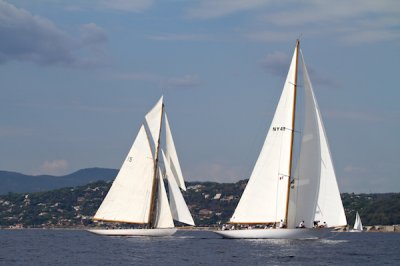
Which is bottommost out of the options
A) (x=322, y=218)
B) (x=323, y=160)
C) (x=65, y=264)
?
(x=65, y=264)

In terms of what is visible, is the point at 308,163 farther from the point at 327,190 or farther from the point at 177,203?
the point at 177,203

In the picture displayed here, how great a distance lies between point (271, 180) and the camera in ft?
300

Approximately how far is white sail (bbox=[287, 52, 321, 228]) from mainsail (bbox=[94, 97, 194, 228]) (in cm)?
1850

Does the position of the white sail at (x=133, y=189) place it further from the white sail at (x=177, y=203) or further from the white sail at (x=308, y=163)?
the white sail at (x=308, y=163)

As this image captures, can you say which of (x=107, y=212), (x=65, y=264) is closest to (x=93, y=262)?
(x=65, y=264)

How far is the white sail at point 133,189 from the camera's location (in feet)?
343

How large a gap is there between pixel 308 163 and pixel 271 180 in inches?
180

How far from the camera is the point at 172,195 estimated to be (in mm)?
101375

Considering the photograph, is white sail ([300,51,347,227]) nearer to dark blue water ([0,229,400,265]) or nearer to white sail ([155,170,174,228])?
dark blue water ([0,229,400,265])

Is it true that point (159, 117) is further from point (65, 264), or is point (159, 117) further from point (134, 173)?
point (65, 264)

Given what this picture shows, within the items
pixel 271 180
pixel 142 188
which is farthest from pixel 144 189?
pixel 271 180

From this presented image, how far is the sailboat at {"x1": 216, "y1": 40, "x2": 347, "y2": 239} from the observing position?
88.8 m

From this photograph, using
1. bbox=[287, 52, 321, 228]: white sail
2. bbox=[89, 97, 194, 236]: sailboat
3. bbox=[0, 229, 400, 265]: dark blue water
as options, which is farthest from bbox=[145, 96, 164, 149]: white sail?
bbox=[287, 52, 321, 228]: white sail

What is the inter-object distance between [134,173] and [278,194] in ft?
66.9
